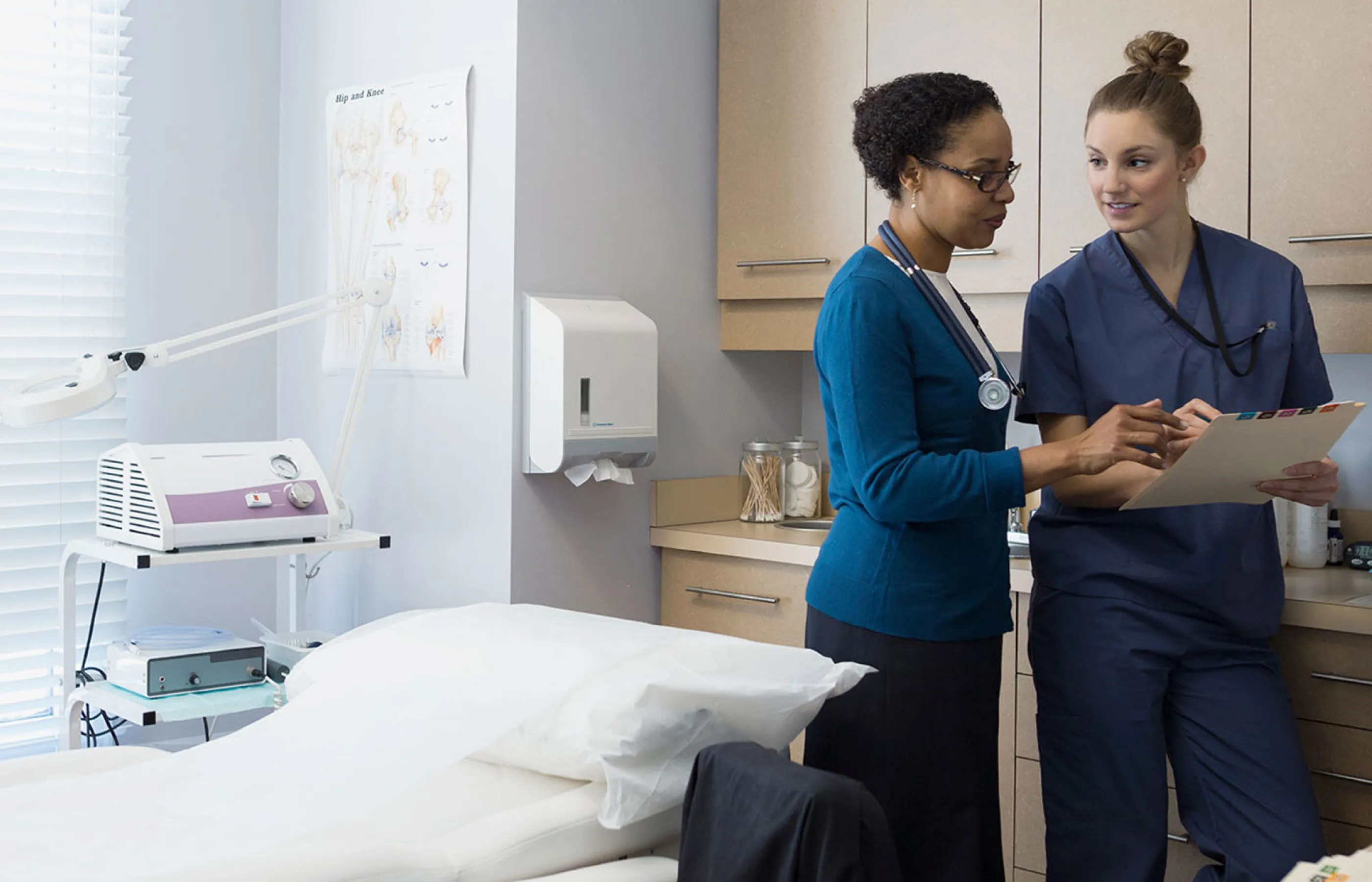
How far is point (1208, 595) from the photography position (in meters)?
1.77

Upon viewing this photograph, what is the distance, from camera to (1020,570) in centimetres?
230

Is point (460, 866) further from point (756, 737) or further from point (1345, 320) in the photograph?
point (1345, 320)

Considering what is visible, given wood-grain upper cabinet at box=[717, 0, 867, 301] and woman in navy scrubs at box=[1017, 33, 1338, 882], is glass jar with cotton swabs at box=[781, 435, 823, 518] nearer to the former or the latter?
wood-grain upper cabinet at box=[717, 0, 867, 301]

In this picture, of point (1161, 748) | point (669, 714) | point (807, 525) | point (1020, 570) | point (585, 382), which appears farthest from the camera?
point (807, 525)

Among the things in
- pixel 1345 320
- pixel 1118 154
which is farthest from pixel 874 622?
pixel 1345 320

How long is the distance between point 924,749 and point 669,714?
40 centimetres

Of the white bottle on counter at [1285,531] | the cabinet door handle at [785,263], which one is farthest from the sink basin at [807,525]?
the white bottle on counter at [1285,531]

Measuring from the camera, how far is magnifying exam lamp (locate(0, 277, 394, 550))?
2.28 meters

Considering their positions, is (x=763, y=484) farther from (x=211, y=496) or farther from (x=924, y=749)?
(x=924, y=749)

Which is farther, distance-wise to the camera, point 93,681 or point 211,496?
point 93,681

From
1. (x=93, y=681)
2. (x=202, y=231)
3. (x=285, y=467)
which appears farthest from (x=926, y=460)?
(x=202, y=231)

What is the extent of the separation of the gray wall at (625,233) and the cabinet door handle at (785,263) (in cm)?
9

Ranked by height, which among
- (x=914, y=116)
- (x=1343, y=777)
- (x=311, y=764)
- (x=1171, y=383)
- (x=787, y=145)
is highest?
(x=787, y=145)

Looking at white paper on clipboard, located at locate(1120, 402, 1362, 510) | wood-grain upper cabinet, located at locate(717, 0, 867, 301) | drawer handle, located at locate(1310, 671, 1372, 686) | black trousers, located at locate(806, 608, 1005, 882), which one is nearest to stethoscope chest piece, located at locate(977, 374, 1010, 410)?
white paper on clipboard, located at locate(1120, 402, 1362, 510)
